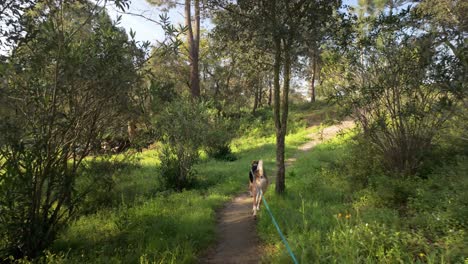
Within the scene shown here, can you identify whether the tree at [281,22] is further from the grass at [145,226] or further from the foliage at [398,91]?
the grass at [145,226]

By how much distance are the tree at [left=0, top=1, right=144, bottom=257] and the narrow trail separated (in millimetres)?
2879

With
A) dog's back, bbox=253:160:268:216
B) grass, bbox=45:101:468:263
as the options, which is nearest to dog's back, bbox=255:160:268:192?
dog's back, bbox=253:160:268:216

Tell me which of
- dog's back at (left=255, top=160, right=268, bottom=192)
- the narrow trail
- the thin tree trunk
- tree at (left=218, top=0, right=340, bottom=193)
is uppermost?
tree at (left=218, top=0, right=340, bottom=193)

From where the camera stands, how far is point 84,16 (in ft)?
17.2

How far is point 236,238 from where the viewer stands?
6.66m

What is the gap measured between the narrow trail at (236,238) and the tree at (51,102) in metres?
2.88

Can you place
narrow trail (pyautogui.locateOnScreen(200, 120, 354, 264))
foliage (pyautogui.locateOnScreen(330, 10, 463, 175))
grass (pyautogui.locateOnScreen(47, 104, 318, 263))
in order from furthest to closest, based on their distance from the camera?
foliage (pyautogui.locateOnScreen(330, 10, 463, 175)) < narrow trail (pyautogui.locateOnScreen(200, 120, 354, 264)) < grass (pyautogui.locateOnScreen(47, 104, 318, 263))

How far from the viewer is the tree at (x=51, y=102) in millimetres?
4512

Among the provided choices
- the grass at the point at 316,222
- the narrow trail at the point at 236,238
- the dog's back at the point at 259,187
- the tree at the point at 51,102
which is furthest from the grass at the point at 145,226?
the dog's back at the point at 259,187

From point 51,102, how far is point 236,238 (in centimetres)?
423

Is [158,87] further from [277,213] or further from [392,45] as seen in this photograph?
[392,45]

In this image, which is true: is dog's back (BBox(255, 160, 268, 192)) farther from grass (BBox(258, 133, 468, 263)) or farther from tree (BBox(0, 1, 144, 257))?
tree (BBox(0, 1, 144, 257))

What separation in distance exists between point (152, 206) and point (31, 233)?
3.22m

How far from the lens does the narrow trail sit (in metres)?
5.71
